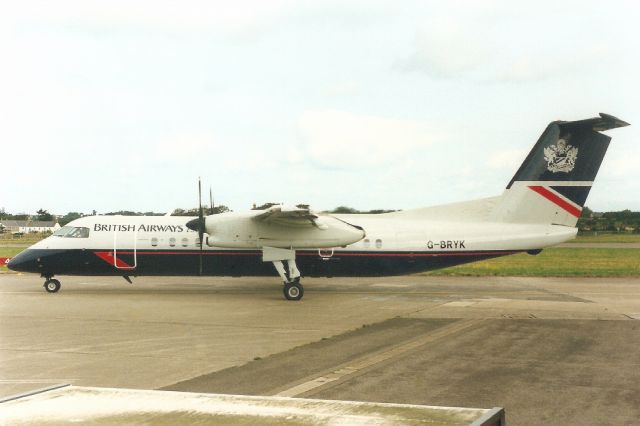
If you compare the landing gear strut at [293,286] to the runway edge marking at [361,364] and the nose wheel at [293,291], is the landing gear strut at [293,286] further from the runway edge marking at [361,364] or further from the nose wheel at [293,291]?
the runway edge marking at [361,364]

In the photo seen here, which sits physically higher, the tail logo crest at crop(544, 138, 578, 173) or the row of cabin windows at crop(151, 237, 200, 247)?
the tail logo crest at crop(544, 138, 578, 173)

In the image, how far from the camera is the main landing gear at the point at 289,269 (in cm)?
2167

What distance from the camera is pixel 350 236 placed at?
2167 cm

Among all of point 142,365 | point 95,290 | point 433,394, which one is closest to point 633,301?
point 433,394

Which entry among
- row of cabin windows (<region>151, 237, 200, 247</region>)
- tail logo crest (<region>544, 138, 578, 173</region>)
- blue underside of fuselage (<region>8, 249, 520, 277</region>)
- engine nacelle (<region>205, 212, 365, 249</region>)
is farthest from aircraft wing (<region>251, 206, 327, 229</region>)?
tail logo crest (<region>544, 138, 578, 173</region>)

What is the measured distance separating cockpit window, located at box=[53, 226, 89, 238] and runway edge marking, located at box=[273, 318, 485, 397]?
47.3ft

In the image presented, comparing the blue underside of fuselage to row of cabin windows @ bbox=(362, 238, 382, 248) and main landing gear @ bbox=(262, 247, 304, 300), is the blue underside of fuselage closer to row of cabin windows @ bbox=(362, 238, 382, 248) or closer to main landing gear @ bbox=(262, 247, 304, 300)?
row of cabin windows @ bbox=(362, 238, 382, 248)

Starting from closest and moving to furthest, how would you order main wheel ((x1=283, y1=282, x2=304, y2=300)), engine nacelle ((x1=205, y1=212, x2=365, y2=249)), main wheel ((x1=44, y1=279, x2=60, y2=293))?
engine nacelle ((x1=205, y1=212, x2=365, y2=249)) → main wheel ((x1=283, y1=282, x2=304, y2=300)) → main wheel ((x1=44, y1=279, x2=60, y2=293))

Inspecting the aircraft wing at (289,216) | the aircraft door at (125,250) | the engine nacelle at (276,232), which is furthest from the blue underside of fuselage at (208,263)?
the aircraft wing at (289,216)

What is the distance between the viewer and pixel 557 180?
2219 cm

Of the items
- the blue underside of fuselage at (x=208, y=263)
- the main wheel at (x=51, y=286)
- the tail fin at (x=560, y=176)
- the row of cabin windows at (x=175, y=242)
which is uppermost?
the tail fin at (x=560, y=176)

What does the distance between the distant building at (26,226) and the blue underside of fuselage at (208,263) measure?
129 m

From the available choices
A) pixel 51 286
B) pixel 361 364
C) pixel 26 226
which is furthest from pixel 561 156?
pixel 26 226

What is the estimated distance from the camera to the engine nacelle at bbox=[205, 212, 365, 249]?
21562 mm
